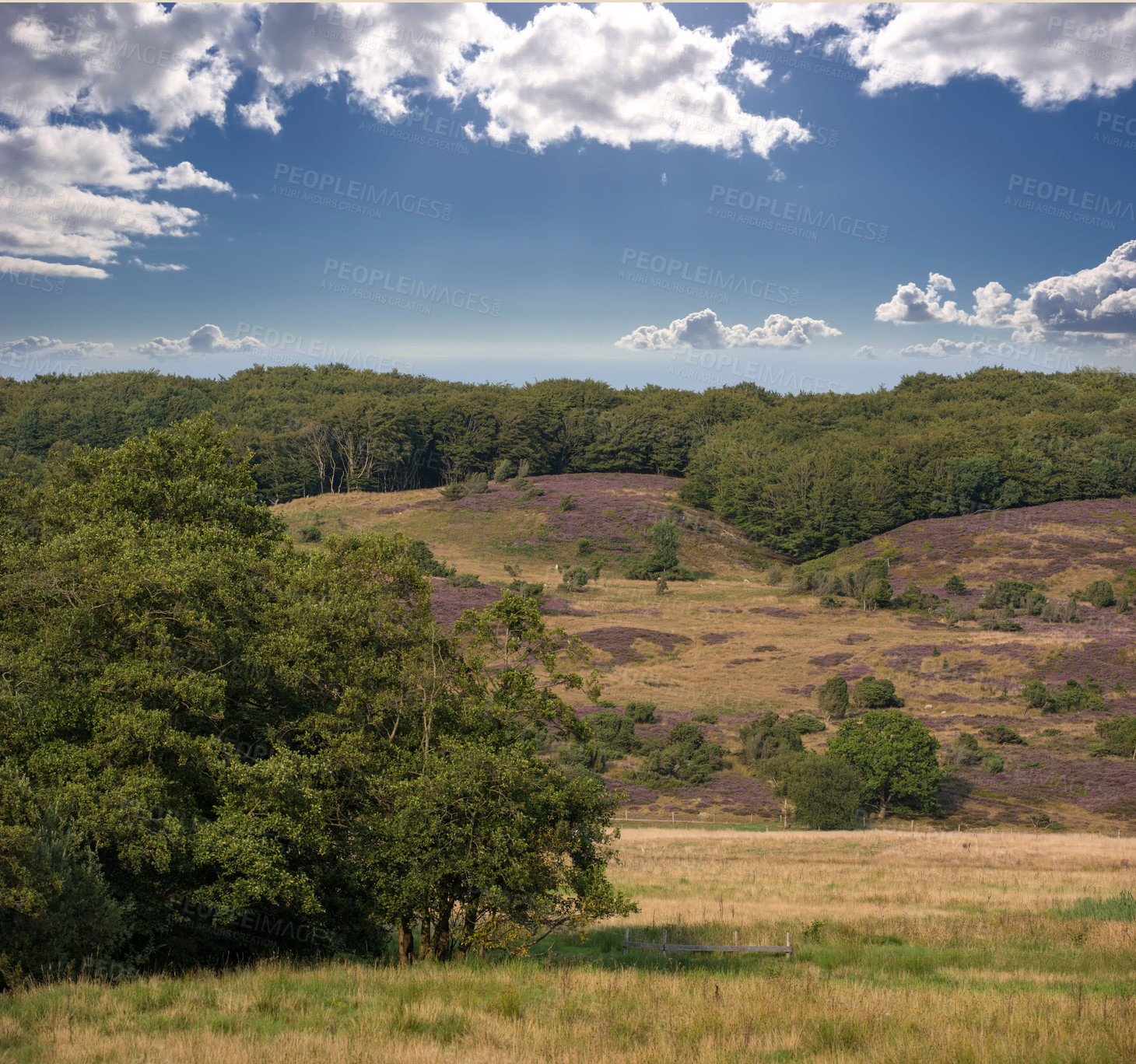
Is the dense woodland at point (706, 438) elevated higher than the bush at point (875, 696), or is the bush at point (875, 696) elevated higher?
the dense woodland at point (706, 438)

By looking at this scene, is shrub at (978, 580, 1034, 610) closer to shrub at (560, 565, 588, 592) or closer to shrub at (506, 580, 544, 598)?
shrub at (560, 565, 588, 592)

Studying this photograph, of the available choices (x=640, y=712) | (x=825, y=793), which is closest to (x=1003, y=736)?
(x=825, y=793)

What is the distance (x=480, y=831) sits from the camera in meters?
11.8

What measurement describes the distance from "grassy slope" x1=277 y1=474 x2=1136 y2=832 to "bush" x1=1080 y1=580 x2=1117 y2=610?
158 centimetres

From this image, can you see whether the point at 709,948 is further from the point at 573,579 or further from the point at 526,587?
the point at 573,579

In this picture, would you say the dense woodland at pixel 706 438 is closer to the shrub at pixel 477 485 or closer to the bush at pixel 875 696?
the shrub at pixel 477 485

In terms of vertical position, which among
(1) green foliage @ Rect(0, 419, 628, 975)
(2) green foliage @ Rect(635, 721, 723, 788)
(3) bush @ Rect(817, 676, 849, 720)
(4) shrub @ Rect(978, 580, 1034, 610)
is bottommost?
(2) green foliage @ Rect(635, 721, 723, 788)

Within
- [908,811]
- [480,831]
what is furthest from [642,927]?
[908,811]

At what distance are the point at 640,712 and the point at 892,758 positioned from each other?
14760 mm

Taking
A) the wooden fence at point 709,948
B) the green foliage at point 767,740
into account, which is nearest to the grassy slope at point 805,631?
the green foliage at point 767,740

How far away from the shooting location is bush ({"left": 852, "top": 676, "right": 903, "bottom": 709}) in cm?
5153

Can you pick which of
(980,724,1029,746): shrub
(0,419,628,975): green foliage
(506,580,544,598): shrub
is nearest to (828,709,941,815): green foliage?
(980,724,1029,746): shrub

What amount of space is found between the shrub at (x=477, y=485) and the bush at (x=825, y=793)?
71.9 m

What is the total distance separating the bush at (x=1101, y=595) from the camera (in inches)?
2808
